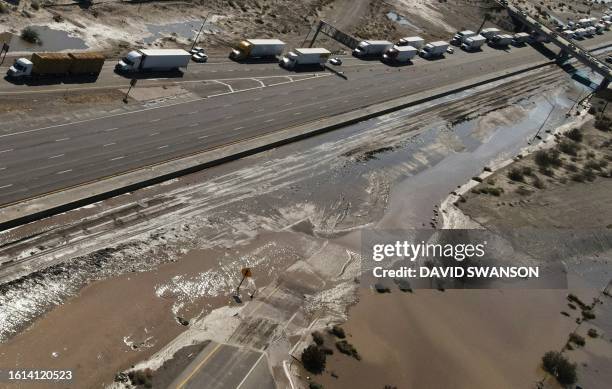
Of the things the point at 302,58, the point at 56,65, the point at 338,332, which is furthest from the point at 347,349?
the point at 302,58

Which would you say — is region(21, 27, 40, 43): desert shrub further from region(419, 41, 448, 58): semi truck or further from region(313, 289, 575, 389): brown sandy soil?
region(419, 41, 448, 58): semi truck

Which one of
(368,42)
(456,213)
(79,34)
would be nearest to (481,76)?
(368,42)

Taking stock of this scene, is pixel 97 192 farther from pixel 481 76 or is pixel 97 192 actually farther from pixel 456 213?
pixel 481 76

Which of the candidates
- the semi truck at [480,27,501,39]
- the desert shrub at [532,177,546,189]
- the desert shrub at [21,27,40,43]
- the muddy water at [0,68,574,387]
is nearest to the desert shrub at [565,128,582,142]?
the muddy water at [0,68,574,387]

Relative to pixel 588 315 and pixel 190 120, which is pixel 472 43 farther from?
pixel 588 315
